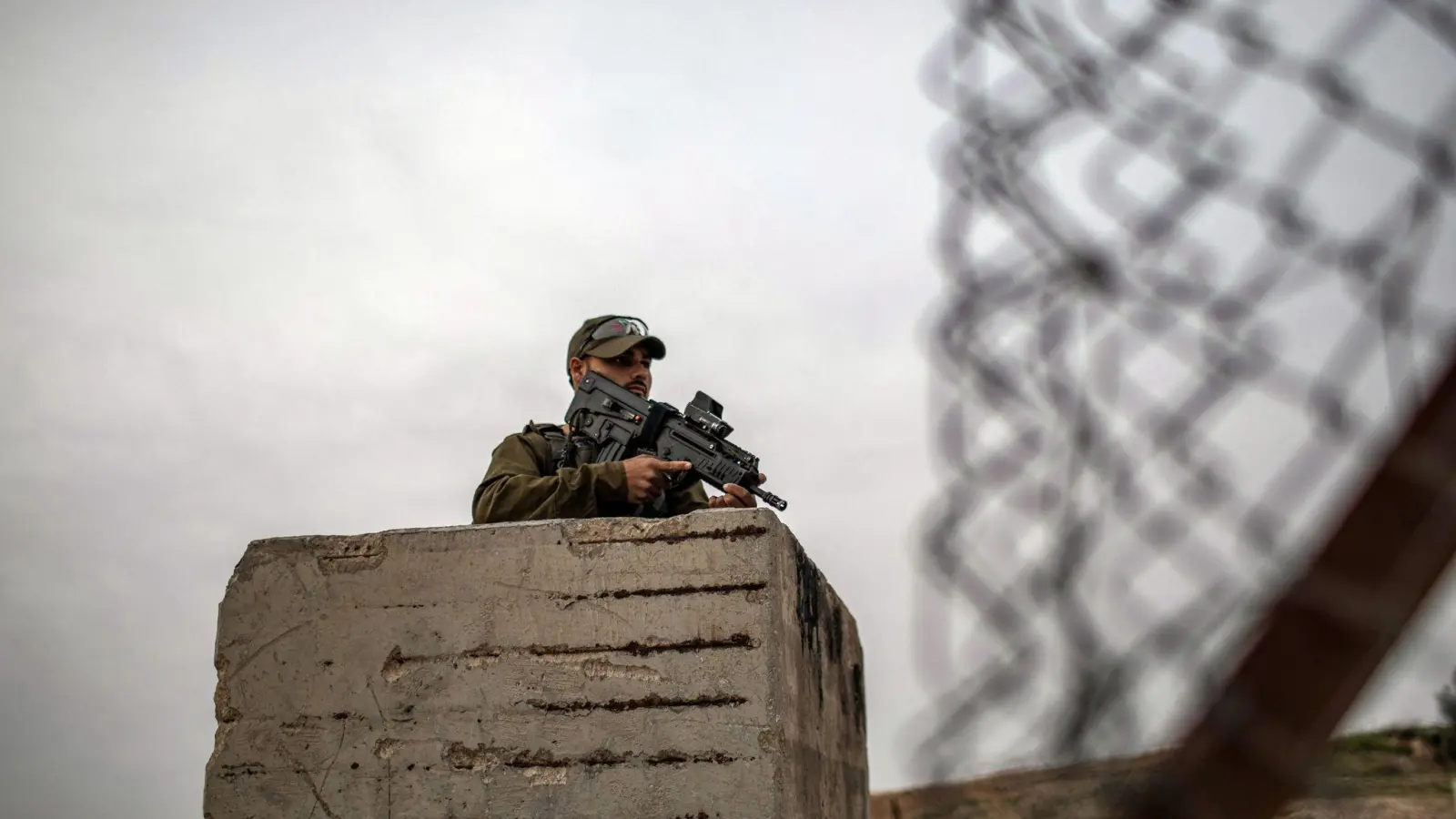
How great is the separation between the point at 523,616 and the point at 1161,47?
2106mm

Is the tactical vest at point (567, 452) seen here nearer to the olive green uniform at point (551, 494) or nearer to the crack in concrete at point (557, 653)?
the olive green uniform at point (551, 494)

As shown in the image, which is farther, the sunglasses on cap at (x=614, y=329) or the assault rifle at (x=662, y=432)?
the sunglasses on cap at (x=614, y=329)

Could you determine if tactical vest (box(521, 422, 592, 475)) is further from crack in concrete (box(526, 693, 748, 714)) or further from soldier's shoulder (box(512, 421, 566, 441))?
crack in concrete (box(526, 693, 748, 714))

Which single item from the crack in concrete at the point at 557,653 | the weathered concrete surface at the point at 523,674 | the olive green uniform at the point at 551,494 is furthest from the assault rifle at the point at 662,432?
the crack in concrete at the point at 557,653

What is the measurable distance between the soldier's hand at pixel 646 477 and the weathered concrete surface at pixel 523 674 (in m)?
0.42

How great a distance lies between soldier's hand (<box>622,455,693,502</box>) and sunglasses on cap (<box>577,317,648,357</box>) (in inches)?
27.8

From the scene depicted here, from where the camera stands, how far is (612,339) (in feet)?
12.5

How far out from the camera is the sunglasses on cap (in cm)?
386

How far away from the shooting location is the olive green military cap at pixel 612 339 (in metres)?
3.78

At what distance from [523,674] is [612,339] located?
1.39 metres

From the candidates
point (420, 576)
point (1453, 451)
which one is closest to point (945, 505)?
point (1453, 451)

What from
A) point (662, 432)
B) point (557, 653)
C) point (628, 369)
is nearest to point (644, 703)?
point (557, 653)

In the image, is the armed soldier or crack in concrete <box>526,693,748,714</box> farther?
the armed soldier

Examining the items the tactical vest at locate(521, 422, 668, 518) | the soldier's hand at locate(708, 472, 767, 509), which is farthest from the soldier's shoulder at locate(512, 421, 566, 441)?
the soldier's hand at locate(708, 472, 767, 509)
